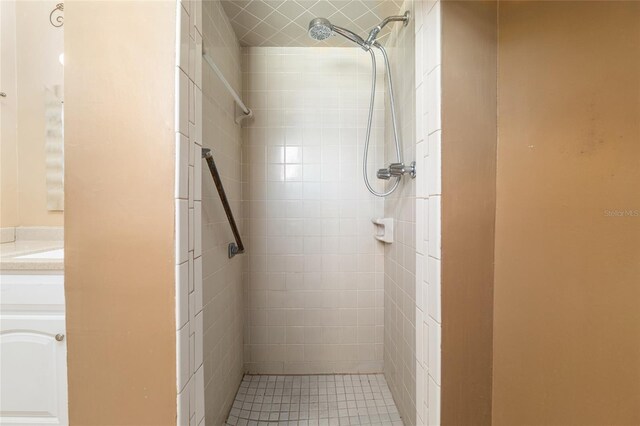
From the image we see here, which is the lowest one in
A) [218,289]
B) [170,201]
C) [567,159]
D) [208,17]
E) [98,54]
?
[218,289]

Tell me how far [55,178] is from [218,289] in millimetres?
1088

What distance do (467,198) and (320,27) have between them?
104 cm

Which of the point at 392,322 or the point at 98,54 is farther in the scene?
the point at 392,322

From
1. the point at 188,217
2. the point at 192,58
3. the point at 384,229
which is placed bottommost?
the point at 384,229

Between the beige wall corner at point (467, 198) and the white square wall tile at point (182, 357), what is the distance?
0.69 meters

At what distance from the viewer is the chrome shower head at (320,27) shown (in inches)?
45.3

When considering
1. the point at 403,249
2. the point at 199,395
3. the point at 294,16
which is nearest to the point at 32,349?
the point at 199,395

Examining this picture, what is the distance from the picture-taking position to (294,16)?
1.34 meters

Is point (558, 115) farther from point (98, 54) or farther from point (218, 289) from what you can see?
point (218, 289)

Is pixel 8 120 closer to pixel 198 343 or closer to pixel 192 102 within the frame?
pixel 192 102

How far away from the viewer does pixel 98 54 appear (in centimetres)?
59

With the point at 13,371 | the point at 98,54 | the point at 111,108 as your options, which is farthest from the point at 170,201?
the point at 13,371

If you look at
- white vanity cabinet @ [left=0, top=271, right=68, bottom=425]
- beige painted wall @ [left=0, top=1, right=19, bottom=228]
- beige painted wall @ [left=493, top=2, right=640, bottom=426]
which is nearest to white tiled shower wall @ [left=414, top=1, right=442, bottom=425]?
beige painted wall @ [left=493, top=2, right=640, bottom=426]

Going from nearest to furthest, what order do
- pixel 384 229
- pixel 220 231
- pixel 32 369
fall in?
pixel 32 369 < pixel 220 231 < pixel 384 229
